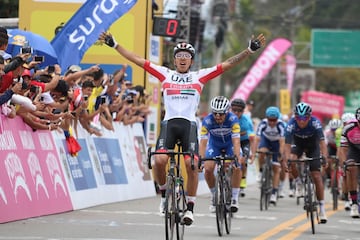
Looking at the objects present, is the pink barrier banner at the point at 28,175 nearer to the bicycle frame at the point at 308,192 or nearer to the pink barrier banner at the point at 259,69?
the bicycle frame at the point at 308,192

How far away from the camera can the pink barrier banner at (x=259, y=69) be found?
151 feet

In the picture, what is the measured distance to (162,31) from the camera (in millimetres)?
28297

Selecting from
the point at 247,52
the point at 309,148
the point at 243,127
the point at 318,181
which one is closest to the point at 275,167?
the point at 243,127

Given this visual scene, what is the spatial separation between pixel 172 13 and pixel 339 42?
3372cm

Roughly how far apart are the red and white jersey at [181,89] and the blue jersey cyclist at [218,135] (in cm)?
243

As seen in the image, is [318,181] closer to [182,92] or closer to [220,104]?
[220,104]

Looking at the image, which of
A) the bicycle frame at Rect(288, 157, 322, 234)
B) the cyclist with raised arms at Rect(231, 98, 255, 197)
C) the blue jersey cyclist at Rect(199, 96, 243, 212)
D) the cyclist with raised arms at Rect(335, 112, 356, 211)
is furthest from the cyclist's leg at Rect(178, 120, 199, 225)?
the cyclist with raised arms at Rect(231, 98, 255, 197)

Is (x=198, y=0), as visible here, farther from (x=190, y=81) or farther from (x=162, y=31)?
(x=190, y=81)

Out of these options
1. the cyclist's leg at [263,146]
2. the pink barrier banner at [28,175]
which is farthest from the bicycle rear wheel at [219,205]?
the cyclist's leg at [263,146]

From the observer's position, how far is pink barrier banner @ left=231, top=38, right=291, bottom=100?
46.1 metres

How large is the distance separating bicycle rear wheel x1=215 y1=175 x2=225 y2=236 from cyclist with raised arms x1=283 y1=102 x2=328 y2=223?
2.26 meters

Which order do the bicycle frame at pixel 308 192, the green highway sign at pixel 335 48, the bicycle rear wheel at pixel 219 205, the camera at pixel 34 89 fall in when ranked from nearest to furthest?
the bicycle rear wheel at pixel 219 205, the camera at pixel 34 89, the bicycle frame at pixel 308 192, the green highway sign at pixel 335 48

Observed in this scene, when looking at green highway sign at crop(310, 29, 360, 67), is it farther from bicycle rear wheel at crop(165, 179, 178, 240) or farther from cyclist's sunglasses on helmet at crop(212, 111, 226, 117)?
bicycle rear wheel at crop(165, 179, 178, 240)

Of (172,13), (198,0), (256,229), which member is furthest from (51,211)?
(198,0)
